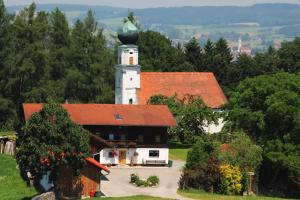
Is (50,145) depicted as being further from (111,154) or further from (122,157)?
(122,157)

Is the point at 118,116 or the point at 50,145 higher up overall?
the point at 118,116

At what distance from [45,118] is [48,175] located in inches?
145

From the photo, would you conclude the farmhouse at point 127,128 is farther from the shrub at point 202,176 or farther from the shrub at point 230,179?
the shrub at point 230,179

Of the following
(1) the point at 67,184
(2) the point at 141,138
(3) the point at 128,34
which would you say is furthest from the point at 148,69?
(1) the point at 67,184

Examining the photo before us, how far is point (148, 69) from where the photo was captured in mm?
101438

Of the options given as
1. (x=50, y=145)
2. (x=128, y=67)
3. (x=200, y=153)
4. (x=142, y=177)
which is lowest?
(x=142, y=177)

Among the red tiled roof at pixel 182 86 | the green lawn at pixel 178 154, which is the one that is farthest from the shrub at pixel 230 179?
the red tiled roof at pixel 182 86

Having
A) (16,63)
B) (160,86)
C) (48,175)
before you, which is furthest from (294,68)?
(48,175)

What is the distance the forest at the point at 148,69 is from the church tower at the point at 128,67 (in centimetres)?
525

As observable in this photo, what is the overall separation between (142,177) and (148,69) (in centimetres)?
4283

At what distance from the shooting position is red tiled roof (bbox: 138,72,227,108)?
83.2 meters

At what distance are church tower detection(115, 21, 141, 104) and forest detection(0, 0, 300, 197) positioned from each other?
17.2 feet

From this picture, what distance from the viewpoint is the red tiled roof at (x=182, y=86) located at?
273 ft

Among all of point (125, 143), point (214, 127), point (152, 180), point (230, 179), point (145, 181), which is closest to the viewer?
point (230, 179)
